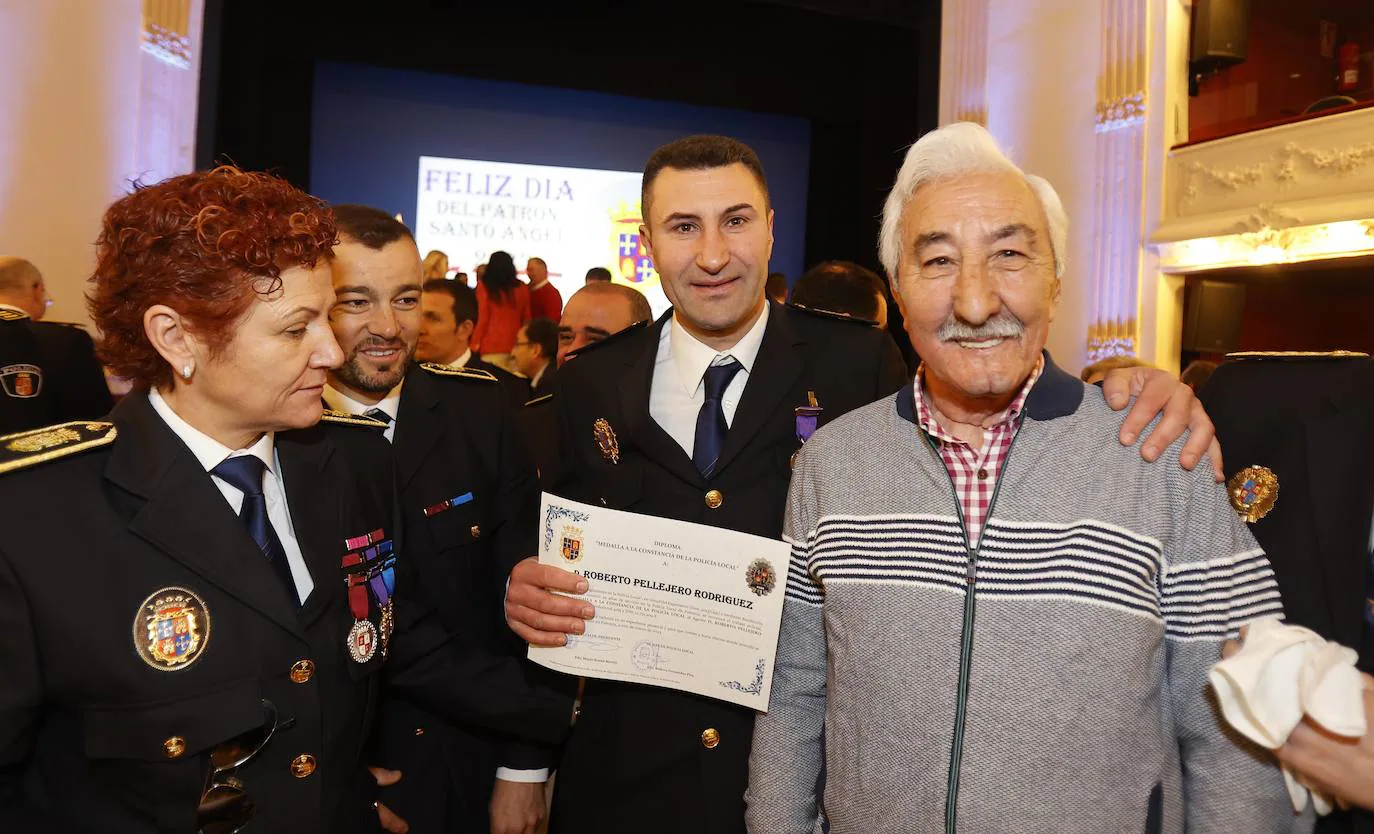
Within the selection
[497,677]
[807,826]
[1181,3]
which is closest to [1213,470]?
[807,826]

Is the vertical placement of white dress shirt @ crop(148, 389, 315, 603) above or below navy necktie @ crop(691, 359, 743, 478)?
below

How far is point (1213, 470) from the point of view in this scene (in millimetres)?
1549

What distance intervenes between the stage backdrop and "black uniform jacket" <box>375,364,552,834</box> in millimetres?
8668

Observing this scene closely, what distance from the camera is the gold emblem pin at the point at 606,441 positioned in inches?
89.2

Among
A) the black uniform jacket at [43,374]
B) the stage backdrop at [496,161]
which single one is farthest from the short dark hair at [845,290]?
the stage backdrop at [496,161]

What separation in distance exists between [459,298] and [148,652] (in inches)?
140

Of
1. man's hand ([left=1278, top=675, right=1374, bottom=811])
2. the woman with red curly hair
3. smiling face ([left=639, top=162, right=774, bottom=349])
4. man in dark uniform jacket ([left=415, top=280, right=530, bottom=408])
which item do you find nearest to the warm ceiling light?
man in dark uniform jacket ([left=415, top=280, right=530, bottom=408])

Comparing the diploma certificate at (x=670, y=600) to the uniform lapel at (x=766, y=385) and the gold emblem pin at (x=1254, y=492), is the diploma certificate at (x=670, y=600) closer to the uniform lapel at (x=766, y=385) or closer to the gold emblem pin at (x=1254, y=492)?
the uniform lapel at (x=766, y=385)

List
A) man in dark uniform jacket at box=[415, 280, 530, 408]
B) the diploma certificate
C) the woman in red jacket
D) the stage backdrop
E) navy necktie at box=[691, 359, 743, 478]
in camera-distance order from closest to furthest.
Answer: the diploma certificate < navy necktie at box=[691, 359, 743, 478] < man in dark uniform jacket at box=[415, 280, 530, 408] < the woman in red jacket < the stage backdrop

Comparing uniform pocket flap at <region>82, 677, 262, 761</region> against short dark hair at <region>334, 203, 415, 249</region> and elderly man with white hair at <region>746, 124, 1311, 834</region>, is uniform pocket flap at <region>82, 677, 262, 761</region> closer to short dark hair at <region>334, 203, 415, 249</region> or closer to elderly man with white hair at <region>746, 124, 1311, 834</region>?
elderly man with white hair at <region>746, 124, 1311, 834</region>

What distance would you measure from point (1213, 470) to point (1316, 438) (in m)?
0.24

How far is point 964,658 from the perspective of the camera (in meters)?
1.55

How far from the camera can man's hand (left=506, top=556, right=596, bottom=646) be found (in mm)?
1954

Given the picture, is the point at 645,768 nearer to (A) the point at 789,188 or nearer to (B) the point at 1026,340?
(B) the point at 1026,340
